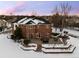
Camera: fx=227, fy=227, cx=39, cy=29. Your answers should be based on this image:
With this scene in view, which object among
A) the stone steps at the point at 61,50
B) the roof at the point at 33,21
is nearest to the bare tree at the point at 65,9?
the roof at the point at 33,21

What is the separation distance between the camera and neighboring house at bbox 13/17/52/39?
2523 millimetres

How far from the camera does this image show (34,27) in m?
2.53

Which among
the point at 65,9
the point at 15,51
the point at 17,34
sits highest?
the point at 65,9

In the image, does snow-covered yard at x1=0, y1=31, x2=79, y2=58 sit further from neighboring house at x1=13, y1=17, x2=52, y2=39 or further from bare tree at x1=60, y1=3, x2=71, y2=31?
bare tree at x1=60, y1=3, x2=71, y2=31

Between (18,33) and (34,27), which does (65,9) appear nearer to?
(34,27)

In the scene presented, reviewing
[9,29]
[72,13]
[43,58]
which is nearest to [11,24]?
[9,29]

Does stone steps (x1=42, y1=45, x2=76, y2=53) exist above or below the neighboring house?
below

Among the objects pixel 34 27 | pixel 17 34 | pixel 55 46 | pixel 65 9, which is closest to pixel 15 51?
pixel 17 34

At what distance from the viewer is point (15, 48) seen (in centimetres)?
255

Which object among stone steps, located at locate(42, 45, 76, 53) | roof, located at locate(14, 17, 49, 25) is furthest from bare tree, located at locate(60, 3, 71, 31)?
stone steps, located at locate(42, 45, 76, 53)

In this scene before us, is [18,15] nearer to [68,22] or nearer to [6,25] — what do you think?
[6,25]

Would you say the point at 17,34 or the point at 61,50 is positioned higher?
the point at 17,34

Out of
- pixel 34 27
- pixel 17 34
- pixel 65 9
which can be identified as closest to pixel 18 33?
pixel 17 34

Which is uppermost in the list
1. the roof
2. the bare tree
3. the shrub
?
the bare tree
